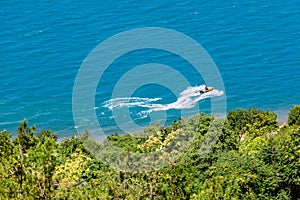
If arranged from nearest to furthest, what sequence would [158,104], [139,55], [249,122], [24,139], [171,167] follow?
[24,139] → [171,167] → [249,122] → [158,104] → [139,55]

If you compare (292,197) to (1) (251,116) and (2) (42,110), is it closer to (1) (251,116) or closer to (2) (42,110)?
(1) (251,116)

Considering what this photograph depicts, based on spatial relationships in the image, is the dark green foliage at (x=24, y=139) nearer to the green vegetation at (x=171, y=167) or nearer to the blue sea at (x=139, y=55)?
the green vegetation at (x=171, y=167)

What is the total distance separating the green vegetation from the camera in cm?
2533

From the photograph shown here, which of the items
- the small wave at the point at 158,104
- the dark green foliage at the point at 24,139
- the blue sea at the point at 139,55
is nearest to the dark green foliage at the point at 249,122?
the blue sea at the point at 139,55

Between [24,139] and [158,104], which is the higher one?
[158,104]

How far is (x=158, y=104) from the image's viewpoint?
269 feet

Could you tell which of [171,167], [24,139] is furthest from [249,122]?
[24,139]

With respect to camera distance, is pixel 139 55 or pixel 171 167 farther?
pixel 139 55

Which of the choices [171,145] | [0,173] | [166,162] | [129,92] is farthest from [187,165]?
[129,92]

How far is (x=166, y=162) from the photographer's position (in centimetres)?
3959

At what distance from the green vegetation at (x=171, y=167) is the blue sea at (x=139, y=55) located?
83.2 feet

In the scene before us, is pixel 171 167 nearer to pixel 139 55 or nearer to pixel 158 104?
pixel 158 104

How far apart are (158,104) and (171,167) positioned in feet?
151

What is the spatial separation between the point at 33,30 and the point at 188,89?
30443 mm
